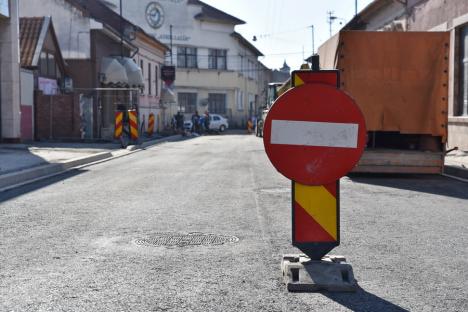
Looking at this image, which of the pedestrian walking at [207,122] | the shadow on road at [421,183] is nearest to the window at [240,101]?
the pedestrian walking at [207,122]

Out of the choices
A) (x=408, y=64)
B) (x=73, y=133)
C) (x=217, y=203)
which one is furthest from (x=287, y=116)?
(x=73, y=133)

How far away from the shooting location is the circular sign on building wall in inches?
2547

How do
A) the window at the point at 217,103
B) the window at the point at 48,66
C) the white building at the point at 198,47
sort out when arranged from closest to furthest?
the window at the point at 48,66, the white building at the point at 198,47, the window at the point at 217,103

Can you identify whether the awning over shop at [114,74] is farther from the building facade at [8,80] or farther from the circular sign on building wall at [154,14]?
the circular sign on building wall at [154,14]

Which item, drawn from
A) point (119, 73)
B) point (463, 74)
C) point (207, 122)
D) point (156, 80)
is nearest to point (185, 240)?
point (463, 74)

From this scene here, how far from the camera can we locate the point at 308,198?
16.3 ft

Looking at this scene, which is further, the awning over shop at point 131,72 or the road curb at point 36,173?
the awning over shop at point 131,72

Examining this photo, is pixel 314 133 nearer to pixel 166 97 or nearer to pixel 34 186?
pixel 34 186

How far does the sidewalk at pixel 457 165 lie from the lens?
14028 millimetres

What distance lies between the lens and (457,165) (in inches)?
609

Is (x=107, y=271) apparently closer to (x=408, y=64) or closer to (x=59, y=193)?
(x=59, y=193)

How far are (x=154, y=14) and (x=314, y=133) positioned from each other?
203ft

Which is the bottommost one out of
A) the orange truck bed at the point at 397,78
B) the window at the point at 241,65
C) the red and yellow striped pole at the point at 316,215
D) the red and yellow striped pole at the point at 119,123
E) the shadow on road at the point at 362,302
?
the shadow on road at the point at 362,302

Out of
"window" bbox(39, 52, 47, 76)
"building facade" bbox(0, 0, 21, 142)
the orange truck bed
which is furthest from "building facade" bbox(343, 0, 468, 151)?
"window" bbox(39, 52, 47, 76)
